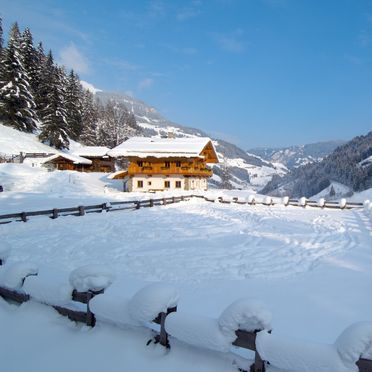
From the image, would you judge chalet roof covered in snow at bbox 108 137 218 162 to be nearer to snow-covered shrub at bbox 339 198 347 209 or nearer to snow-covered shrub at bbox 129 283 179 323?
snow-covered shrub at bbox 339 198 347 209

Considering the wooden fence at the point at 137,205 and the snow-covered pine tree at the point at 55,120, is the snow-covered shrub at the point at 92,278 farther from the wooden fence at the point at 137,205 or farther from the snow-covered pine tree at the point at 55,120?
the snow-covered pine tree at the point at 55,120

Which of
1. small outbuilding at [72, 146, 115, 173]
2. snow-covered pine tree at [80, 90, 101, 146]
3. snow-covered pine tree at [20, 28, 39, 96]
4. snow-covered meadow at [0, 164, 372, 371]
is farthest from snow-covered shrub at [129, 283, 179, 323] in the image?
snow-covered pine tree at [80, 90, 101, 146]

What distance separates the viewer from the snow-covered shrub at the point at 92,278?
5.13m

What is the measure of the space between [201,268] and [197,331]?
21.0 feet

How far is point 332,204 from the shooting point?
3600 centimetres

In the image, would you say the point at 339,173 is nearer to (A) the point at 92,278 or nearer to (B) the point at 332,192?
(B) the point at 332,192

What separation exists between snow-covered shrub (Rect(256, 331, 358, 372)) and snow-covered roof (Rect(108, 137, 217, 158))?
4191 centimetres

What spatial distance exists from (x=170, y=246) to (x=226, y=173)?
61.7m

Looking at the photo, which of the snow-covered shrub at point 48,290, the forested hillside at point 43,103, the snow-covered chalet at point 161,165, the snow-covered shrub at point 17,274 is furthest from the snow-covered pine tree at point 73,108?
the snow-covered shrub at point 48,290

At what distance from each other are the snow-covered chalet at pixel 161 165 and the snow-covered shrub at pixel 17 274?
39829mm

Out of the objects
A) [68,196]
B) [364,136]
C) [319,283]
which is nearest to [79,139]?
[68,196]

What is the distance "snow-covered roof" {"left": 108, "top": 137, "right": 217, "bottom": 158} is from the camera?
45.6 meters

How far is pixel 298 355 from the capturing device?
3482 millimetres

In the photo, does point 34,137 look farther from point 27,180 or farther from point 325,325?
point 325,325
